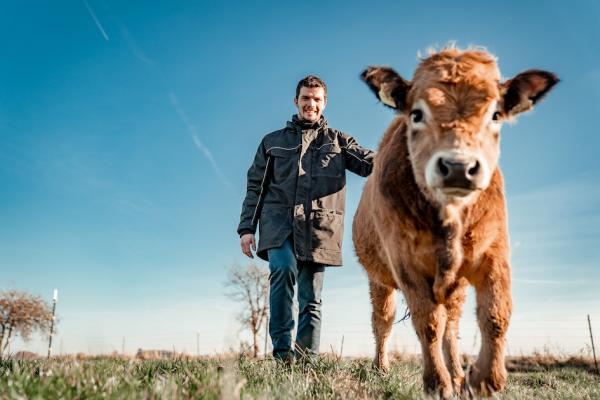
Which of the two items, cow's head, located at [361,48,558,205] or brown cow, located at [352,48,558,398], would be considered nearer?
cow's head, located at [361,48,558,205]

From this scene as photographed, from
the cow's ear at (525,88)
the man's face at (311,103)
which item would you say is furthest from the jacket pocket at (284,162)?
the cow's ear at (525,88)

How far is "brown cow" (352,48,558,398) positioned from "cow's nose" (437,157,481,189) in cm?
1

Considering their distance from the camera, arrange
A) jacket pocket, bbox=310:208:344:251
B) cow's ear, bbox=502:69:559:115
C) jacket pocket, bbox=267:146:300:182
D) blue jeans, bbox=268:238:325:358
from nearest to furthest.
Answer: cow's ear, bbox=502:69:559:115
blue jeans, bbox=268:238:325:358
jacket pocket, bbox=310:208:344:251
jacket pocket, bbox=267:146:300:182

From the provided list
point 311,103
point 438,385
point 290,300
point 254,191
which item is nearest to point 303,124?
point 311,103

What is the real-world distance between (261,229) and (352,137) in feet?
6.16

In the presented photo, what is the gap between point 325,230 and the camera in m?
6.41

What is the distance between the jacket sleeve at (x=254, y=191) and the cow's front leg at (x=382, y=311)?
1.82 meters

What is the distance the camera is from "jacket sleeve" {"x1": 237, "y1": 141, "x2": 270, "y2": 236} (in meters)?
6.77

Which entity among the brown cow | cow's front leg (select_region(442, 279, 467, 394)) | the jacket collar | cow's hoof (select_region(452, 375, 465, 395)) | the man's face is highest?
the man's face

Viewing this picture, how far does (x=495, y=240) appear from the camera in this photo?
169 inches

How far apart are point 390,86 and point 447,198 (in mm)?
1241

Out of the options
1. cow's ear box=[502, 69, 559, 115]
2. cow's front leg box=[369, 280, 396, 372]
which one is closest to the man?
cow's front leg box=[369, 280, 396, 372]

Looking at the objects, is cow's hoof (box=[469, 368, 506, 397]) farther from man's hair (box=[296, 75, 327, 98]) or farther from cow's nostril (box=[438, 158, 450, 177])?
man's hair (box=[296, 75, 327, 98])

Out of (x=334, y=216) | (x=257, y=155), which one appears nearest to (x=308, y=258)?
(x=334, y=216)
